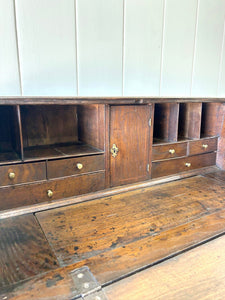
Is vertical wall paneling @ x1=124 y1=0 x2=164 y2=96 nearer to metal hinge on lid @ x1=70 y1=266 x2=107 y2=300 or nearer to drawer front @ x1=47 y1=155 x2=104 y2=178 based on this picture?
drawer front @ x1=47 y1=155 x2=104 y2=178

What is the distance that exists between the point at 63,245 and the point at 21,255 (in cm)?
14

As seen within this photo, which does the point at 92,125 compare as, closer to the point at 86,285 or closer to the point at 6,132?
the point at 6,132

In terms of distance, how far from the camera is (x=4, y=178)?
0.99 meters

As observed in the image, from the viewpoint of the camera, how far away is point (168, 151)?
1.44 meters

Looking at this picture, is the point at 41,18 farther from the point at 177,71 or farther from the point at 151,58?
the point at 177,71

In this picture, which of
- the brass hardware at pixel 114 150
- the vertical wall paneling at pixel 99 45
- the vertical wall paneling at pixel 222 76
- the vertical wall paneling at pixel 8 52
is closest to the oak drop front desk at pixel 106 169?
the brass hardware at pixel 114 150

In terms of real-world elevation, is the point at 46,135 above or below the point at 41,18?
below

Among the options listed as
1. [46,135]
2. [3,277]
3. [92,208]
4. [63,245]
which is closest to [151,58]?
[46,135]

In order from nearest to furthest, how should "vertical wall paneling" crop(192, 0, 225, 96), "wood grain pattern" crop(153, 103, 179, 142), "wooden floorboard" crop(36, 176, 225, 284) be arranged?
"wooden floorboard" crop(36, 176, 225, 284)
"wood grain pattern" crop(153, 103, 179, 142)
"vertical wall paneling" crop(192, 0, 225, 96)

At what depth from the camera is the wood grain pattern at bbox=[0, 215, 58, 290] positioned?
2.22 feet

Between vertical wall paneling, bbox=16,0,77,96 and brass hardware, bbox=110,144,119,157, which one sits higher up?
vertical wall paneling, bbox=16,0,77,96

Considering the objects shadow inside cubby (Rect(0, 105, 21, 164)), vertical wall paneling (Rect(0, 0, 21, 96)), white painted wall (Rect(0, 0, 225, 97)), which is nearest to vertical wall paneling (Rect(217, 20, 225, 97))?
white painted wall (Rect(0, 0, 225, 97))

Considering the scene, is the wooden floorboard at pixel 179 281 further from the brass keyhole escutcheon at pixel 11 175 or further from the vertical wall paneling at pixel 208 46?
the vertical wall paneling at pixel 208 46

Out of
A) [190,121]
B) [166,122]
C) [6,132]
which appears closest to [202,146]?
[190,121]
